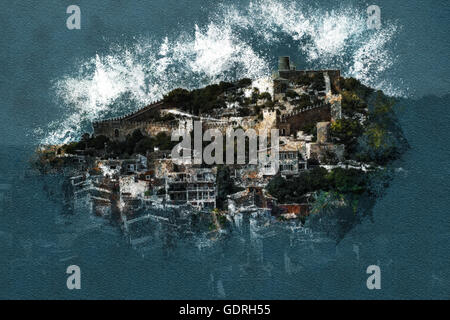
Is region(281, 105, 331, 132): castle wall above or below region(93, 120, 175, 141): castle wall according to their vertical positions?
above

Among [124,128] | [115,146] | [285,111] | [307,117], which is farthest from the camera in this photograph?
[285,111]

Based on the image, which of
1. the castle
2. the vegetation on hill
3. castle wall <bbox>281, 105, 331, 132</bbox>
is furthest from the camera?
the castle

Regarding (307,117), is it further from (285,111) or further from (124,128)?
(124,128)

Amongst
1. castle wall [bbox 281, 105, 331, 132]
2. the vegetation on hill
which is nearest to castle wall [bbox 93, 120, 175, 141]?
the vegetation on hill

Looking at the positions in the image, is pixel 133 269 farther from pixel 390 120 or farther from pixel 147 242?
pixel 390 120

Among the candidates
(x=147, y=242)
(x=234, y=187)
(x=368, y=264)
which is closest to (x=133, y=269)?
(x=147, y=242)

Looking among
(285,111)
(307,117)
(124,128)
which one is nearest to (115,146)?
(124,128)

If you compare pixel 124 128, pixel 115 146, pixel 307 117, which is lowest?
pixel 115 146

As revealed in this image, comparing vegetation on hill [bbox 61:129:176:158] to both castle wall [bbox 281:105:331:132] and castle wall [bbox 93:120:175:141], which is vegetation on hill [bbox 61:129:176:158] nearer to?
castle wall [bbox 93:120:175:141]

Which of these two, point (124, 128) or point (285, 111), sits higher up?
point (285, 111)

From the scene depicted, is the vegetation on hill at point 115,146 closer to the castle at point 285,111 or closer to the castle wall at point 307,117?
the castle at point 285,111

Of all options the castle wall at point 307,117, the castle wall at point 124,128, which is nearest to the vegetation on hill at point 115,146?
the castle wall at point 124,128

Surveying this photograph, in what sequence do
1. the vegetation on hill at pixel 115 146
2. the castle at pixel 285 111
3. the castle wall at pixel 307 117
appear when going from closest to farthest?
the vegetation on hill at pixel 115 146 < the castle wall at pixel 307 117 < the castle at pixel 285 111
